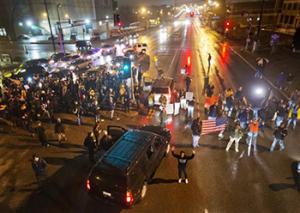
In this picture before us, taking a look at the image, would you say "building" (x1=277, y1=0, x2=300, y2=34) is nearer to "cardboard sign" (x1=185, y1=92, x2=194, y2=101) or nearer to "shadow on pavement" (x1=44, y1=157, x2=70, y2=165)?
"cardboard sign" (x1=185, y1=92, x2=194, y2=101)

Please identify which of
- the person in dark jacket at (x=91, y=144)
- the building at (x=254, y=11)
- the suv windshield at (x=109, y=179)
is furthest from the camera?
the building at (x=254, y=11)

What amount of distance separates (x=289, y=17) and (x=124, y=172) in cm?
5878

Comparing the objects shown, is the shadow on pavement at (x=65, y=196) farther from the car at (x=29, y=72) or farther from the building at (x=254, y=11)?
the building at (x=254, y=11)

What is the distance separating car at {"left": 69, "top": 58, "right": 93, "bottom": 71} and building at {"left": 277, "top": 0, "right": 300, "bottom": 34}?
134ft

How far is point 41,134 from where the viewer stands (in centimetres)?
1150

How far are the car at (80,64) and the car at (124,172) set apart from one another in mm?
20347

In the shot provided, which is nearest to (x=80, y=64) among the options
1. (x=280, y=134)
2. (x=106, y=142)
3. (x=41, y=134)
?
(x=41, y=134)

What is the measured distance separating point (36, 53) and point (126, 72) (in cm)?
A: 3420

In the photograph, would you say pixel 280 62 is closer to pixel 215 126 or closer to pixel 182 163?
pixel 215 126

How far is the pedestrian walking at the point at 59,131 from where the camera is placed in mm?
11613

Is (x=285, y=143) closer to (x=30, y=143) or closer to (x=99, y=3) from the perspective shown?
(x=30, y=143)

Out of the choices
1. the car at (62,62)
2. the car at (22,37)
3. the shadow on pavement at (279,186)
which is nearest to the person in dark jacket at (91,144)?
the shadow on pavement at (279,186)

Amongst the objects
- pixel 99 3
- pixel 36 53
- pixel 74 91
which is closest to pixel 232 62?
pixel 74 91

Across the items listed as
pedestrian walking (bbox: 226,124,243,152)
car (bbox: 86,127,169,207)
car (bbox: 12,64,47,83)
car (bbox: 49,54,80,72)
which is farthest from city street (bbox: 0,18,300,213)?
car (bbox: 49,54,80,72)
